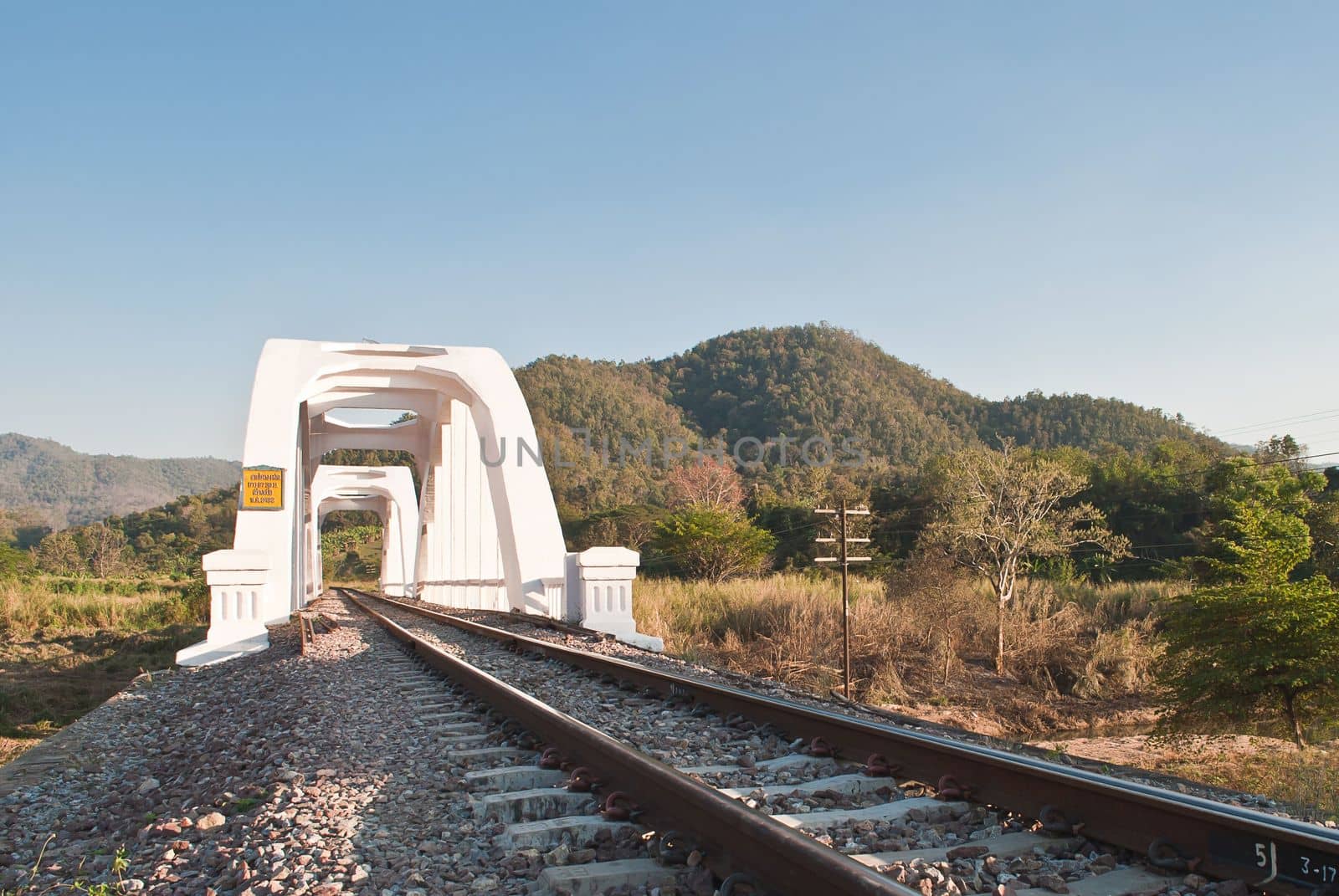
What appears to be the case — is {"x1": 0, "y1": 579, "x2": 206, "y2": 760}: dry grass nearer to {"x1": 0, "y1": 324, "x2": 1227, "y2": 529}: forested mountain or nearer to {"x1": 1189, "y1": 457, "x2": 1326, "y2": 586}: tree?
{"x1": 1189, "y1": 457, "x2": 1326, "y2": 586}: tree

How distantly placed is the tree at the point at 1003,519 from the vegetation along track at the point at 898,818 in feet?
71.8

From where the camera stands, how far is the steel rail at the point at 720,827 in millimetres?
1755

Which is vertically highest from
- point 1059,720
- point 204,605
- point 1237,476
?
point 1237,476

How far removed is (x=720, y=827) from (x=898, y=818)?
699 mm

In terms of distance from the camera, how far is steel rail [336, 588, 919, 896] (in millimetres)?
1755

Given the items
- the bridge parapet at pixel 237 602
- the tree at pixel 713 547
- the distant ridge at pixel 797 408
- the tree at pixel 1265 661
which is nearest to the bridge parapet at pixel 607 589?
the bridge parapet at pixel 237 602

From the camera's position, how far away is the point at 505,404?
51.6 ft

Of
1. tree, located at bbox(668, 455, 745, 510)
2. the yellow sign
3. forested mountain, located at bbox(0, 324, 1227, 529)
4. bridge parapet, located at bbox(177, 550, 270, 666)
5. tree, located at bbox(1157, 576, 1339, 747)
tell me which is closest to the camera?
bridge parapet, located at bbox(177, 550, 270, 666)

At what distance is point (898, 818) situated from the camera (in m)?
2.61

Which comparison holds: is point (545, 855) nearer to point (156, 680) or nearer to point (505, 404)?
point (156, 680)

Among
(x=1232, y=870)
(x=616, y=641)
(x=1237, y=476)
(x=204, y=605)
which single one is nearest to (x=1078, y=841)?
(x=1232, y=870)

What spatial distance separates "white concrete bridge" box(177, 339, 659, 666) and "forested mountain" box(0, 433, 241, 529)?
422 feet

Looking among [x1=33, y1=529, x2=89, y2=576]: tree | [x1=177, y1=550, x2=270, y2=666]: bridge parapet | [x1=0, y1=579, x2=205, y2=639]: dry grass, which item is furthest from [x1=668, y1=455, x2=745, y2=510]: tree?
[x1=177, y1=550, x2=270, y2=666]: bridge parapet

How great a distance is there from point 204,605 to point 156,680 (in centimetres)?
1282
